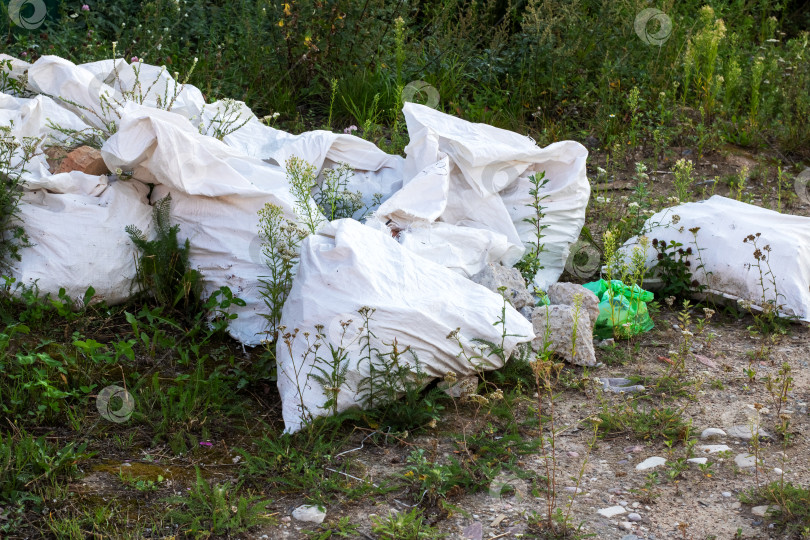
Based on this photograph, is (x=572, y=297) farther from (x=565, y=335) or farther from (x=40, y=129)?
(x=40, y=129)

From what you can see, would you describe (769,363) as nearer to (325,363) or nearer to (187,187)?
(325,363)

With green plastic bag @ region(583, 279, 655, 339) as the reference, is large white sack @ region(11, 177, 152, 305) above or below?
above

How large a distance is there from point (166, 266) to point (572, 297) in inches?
59.4

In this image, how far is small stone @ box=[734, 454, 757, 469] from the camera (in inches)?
93.7

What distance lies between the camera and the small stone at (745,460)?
238cm

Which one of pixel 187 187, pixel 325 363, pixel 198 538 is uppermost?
pixel 187 187

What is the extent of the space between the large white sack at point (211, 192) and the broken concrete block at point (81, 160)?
133 millimetres

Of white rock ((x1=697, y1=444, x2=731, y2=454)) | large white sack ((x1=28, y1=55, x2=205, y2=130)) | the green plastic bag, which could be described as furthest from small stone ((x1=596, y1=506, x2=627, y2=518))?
large white sack ((x1=28, y1=55, x2=205, y2=130))

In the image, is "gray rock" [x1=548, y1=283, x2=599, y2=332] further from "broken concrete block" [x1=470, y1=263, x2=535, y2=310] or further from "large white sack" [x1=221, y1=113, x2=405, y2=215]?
"large white sack" [x1=221, y1=113, x2=405, y2=215]

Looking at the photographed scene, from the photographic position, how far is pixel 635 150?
16.8 ft

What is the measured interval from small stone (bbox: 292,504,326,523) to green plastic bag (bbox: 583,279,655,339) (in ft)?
4.80

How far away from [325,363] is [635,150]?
128 inches

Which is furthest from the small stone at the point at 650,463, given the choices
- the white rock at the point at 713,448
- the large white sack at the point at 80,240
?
the large white sack at the point at 80,240

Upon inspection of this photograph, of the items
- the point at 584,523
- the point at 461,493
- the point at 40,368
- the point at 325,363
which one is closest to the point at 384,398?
the point at 325,363
